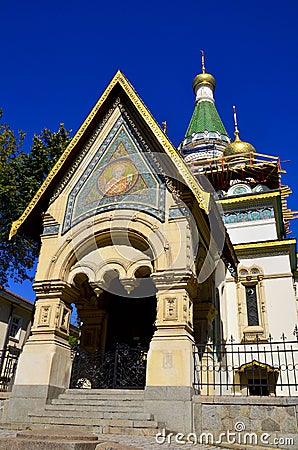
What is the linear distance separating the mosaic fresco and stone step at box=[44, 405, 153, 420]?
430cm

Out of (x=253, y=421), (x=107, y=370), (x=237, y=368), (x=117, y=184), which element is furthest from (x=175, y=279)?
(x=237, y=368)

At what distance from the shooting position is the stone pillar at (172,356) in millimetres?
7785

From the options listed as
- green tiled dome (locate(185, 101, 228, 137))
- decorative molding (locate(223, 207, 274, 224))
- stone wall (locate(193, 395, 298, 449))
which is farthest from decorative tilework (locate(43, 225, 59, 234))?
green tiled dome (locate(185, 101, 228, 137))

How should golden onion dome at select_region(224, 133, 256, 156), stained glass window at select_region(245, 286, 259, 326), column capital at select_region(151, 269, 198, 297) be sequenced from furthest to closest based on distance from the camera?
1. golden onion dome at select_region(224, 133, 256, 156)
2. stained glass window at select_region(245, 286, 259, 326)
3. column capital at select_region(151, 269, 198, 297)

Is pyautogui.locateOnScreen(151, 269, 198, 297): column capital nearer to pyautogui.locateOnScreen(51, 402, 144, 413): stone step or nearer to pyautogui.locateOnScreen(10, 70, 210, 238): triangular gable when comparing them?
pyautogui.locateOnScreen(51, 402, 144, 413): stone step

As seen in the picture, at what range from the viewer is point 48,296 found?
9930 mm

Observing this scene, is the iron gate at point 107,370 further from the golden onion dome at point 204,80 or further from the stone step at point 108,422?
the golden onion dome at point 204,80

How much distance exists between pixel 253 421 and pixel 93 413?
9.73 ft

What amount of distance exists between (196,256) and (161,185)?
1.98 metres

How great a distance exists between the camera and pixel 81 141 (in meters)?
11.6

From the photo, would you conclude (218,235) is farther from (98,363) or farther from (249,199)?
(249,199)

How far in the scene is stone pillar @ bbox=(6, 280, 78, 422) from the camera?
8.78 metres

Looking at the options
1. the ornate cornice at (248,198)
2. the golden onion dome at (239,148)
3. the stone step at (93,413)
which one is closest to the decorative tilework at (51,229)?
the stone step at (93,413)

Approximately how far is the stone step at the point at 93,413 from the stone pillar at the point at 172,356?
0.32 metres
